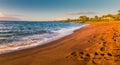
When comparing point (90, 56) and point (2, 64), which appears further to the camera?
point (90, 56)

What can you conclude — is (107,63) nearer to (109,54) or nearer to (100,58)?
(100,58)

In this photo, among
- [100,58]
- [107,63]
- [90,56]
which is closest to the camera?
[107,63]

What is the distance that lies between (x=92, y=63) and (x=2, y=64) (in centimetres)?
370

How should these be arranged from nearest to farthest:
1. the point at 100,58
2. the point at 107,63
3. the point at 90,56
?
the point at 107,63 → the point at 100,58 → the point at 90,56

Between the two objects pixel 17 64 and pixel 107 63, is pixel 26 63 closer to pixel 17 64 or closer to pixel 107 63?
pixel 17 64

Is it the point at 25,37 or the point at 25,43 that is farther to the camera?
the point at 25,37

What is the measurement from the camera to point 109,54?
7.88 metres

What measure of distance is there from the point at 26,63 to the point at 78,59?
2.25m

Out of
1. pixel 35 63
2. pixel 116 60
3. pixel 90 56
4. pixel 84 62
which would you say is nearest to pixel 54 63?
pixel 35 63

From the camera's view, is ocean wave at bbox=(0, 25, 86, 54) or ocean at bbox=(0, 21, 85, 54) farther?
ocean at bbox=(0, 21, 85, 54)

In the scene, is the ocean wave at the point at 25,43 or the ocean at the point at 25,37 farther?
the ocean at the point at 25,37

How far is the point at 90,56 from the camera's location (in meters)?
7.77

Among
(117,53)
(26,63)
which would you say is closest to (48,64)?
(26,63)

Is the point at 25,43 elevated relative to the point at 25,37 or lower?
Result: elevated
